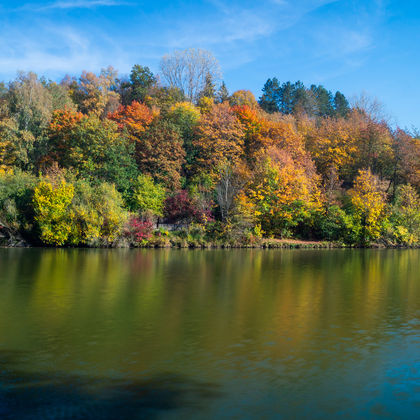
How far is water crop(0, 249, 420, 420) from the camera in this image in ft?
24.0

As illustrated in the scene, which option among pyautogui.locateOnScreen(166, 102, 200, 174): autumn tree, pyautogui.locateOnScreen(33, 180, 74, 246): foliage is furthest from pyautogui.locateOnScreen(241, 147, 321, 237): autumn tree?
pyautogui.locateOnScreen(33, 180, 74, 246): foliage

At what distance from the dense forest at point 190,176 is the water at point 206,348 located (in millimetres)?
19471

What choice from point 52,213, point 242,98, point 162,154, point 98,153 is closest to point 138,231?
point 52,213

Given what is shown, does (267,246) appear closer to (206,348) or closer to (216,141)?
(216,141)

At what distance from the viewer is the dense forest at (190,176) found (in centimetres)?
3894

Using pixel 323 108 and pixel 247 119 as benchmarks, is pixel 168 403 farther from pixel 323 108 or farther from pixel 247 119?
pixel 323 108

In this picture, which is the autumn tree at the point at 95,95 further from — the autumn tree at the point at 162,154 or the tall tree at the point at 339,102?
the tall tree at the point at 339,102

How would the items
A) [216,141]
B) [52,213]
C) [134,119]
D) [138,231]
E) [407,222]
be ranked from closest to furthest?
[52,213] → [138,231] → [407,222] → [216,141] → [134,119]

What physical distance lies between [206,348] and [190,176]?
139 ft

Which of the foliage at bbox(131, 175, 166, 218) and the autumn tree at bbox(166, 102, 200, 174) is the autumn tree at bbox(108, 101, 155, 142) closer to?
the autumn tree at bbox(166, 102, 200, 174)

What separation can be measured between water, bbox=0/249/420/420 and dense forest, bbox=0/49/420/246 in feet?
63.9

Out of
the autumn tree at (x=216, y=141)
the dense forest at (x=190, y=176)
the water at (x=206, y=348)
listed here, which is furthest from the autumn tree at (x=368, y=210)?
the water at (x=206, y=348)

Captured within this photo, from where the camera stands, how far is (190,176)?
52000 millimetres

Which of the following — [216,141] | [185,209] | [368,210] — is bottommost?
[185,209]
